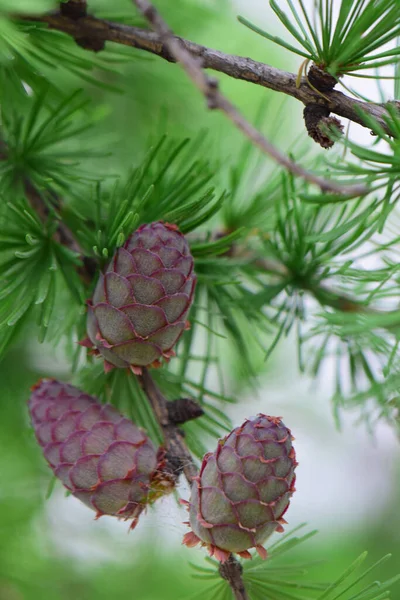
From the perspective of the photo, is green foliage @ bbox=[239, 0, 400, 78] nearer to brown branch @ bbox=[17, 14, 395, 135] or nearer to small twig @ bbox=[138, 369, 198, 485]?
brown branch @ bbox=[17, 14, 395, 135]

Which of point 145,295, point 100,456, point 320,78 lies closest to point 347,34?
point 320,78

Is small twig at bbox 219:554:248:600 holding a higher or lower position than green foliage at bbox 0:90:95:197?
lower

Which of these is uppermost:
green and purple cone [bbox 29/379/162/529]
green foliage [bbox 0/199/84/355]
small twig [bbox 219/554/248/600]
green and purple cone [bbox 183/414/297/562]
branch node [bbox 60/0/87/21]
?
branch node [bbox 60/0/87/21]

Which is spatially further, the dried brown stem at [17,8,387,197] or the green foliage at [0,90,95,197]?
the green foliage at [0,90,95,197]

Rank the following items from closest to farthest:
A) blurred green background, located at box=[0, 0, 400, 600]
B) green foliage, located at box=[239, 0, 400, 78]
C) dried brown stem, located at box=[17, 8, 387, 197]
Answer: dried brown stem, located at box=[17, 8, 387, 197]
green foliage, located at box=[239, 0, 400, 78]
blurred green background, located at box=[0, 0, 400, 600]

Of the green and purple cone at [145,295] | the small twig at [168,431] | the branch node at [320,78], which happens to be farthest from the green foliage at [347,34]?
the small twig at [168,431]

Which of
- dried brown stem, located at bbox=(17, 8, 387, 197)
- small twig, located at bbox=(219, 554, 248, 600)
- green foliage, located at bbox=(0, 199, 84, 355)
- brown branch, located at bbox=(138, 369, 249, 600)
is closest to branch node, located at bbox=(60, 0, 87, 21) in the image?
dried brown stem, located at bbox=(17, 8, 387, 197)

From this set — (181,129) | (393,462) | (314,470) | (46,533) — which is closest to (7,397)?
(46,533)

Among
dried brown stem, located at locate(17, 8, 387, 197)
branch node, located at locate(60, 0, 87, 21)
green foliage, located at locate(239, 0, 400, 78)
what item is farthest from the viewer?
branch node, located at locate(60, 0, 87, 21)
